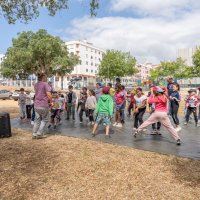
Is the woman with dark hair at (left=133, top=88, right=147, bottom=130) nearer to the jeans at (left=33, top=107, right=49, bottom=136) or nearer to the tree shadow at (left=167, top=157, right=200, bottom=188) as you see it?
the jeans at (left=33, top=107, right=49, bottom=136)

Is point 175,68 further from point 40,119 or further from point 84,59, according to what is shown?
point 40,119

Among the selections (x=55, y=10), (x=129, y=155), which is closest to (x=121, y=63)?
(x=55, y=10)

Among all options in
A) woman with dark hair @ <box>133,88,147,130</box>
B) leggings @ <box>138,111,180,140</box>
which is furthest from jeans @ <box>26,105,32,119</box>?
leggings @ <box>138,111,180,140</box>

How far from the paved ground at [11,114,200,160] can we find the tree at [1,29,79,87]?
33.1m

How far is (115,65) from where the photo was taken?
217 feet

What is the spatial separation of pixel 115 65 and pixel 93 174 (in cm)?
6224

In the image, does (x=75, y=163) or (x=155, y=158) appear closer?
(x=75, y=163)

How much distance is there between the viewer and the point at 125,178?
4.71m

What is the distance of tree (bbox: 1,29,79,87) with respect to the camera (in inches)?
1649

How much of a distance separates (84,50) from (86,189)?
9295 cm

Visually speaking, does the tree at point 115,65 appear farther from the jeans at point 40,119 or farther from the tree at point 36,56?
the jeans at point 40,119

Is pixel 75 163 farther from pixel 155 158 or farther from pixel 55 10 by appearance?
pixel 55 10

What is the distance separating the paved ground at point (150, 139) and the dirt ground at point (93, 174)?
552mm

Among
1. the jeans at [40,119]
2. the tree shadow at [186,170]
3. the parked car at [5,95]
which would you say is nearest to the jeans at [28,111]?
the jeans at [40,119]
